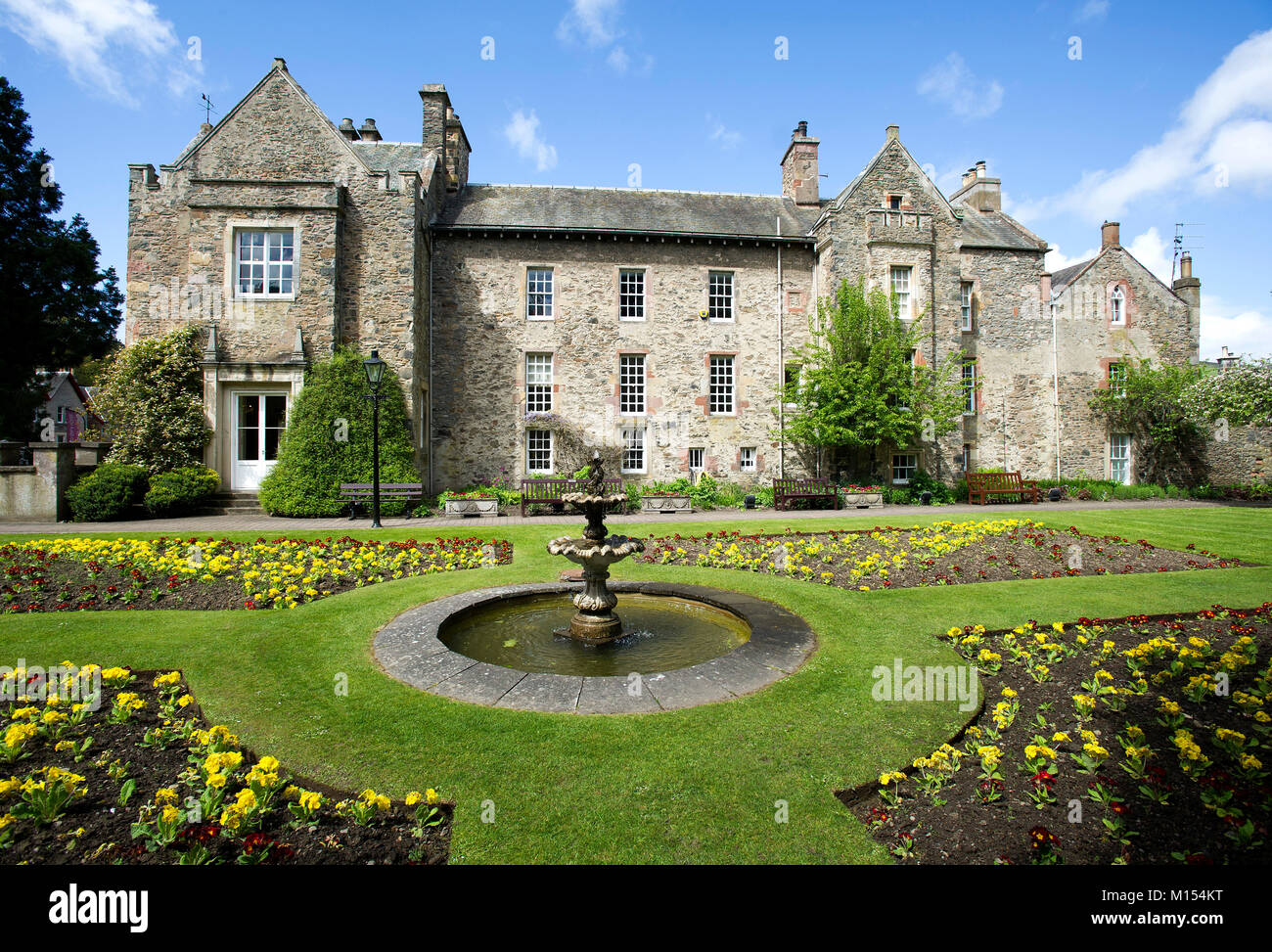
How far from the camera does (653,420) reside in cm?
2373

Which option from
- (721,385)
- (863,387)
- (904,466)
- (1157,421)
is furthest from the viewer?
(1157,421)

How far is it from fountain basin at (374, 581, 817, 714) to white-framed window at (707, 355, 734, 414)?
58.0 ft

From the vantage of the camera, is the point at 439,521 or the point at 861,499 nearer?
the point at 439,521

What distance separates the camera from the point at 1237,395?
2202cm

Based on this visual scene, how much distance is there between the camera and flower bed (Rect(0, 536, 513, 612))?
7.94 m

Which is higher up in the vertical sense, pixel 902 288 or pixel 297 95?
pixel 297 95

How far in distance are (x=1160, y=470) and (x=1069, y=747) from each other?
31724 millimetres

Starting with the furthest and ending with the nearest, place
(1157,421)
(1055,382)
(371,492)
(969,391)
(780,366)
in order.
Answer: (1157,421) → (1055,382) → (969,391) → (780,366) → (371,492)

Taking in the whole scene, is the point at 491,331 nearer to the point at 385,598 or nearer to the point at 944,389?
the point at 385,598

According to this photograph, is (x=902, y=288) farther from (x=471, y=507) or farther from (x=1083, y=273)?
(x=471, y=507)

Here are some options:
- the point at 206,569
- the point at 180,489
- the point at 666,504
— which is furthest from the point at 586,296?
the point at 206,569

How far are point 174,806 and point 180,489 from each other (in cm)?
1736

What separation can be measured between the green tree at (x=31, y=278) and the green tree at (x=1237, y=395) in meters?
48.0

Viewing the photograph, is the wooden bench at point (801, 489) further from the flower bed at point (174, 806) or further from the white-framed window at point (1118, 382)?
the flower bed at point (174, 806)
